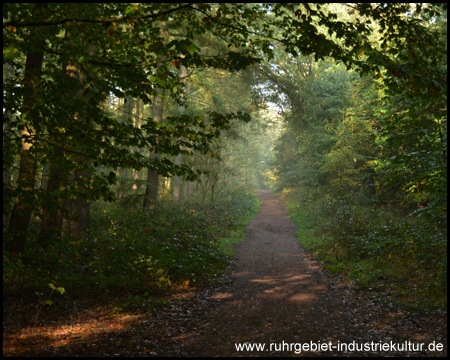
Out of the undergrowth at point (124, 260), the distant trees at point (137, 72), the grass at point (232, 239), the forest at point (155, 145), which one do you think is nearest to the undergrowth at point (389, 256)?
the forest at point (155, 145)

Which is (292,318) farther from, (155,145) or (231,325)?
(155,145)

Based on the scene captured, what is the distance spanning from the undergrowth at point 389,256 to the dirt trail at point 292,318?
2.22 ft

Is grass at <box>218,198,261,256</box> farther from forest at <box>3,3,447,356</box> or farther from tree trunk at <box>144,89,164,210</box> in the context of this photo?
tree trunk at <box>144,89,164,210</box>

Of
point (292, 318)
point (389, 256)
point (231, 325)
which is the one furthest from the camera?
point (389, 256)

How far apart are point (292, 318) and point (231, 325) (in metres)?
1.31

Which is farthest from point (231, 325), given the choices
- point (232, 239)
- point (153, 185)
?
point (153, 185)

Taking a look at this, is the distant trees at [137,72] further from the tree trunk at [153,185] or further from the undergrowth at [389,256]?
the tree trunk at [153,185]

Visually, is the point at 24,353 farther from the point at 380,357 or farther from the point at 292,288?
the point at 292,288

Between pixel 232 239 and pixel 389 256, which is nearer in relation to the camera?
pixel 389 256

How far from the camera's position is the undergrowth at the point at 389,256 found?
7.27m

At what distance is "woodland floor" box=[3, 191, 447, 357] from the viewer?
5496 mm

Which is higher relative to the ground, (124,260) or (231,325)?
(124,260)

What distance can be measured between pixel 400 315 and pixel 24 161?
8.57 m

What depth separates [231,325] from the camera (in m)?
6.69
